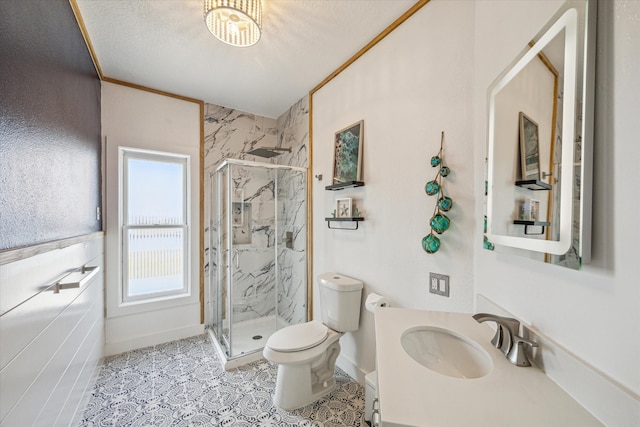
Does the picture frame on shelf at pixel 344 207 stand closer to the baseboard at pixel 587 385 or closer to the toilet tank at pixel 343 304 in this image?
the toilet tank at pixel 343 304

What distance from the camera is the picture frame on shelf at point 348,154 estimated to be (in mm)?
1945

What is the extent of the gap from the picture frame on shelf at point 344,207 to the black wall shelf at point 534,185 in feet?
3.92

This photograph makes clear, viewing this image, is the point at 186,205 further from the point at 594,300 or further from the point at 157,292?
the point at 594,300

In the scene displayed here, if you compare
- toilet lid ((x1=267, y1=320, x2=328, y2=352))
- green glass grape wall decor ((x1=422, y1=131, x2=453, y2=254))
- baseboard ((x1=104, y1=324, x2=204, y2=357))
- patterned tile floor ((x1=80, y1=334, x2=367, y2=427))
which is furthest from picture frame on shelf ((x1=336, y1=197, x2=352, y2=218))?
baseboard ((x1=104, y1=324, x2=204, y2=357))

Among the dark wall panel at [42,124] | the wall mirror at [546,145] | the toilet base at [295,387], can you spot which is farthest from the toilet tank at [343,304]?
the dark wall panel at [42,124]

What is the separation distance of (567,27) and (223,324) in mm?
2954

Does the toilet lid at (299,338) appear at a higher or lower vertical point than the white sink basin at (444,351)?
lower

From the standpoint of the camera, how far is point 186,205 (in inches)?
106

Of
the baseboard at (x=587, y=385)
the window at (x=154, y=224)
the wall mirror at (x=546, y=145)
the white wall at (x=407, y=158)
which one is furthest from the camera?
the window at (x=154, y=224)

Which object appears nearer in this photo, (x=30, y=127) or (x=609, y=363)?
(x=609, y=363)

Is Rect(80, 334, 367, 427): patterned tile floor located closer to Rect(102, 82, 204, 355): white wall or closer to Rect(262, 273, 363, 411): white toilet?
Rect(262, 273, 363, 411): white toilet

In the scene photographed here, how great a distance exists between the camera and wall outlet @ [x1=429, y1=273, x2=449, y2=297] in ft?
4.55

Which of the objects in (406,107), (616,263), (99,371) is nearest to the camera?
(616,263)

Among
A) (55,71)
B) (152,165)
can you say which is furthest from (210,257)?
(55,71)
